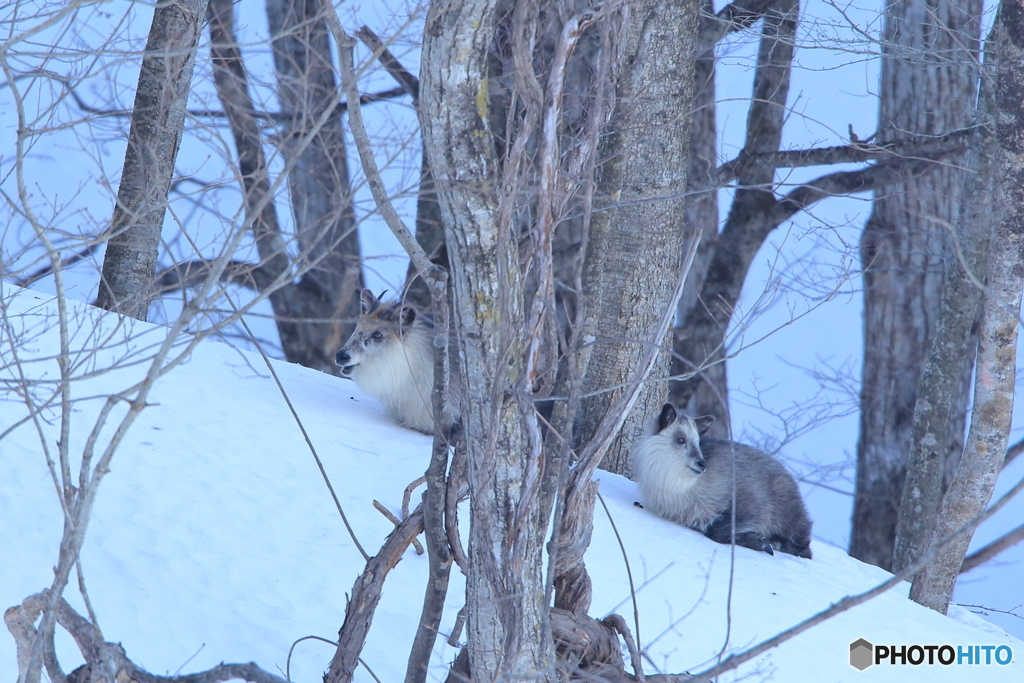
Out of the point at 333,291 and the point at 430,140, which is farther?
the point at 333,291

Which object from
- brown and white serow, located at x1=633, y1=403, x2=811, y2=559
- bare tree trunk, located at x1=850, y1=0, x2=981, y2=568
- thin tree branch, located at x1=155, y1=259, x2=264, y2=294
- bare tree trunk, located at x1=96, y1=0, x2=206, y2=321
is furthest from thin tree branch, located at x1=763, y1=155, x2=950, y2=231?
thin tree branch, located at x1=155, y1=259, x2=264, y2=294

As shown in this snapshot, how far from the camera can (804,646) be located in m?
4.61

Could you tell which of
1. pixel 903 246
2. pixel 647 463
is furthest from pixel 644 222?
pixel 903 246

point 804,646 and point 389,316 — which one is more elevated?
point 389,316

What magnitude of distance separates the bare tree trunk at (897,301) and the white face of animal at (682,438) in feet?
14.9

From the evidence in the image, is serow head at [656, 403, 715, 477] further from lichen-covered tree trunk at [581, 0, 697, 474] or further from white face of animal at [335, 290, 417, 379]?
white face of animal at [335, 290, 417, 379]

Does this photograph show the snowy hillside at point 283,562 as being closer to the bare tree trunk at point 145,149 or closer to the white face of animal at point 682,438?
the white face of animal at point 682,438

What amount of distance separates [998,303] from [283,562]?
460 centimetres

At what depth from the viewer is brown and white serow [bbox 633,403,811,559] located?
5977 mm

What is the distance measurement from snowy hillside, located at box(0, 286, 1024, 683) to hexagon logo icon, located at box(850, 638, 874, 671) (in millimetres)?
41

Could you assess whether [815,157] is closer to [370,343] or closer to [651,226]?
[651,226]

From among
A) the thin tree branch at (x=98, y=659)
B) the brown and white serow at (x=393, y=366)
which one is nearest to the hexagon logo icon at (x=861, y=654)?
the brown and white serow at (x=393, y=366)

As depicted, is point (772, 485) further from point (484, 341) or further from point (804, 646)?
point (484, 341)

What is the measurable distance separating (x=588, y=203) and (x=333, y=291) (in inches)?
449
